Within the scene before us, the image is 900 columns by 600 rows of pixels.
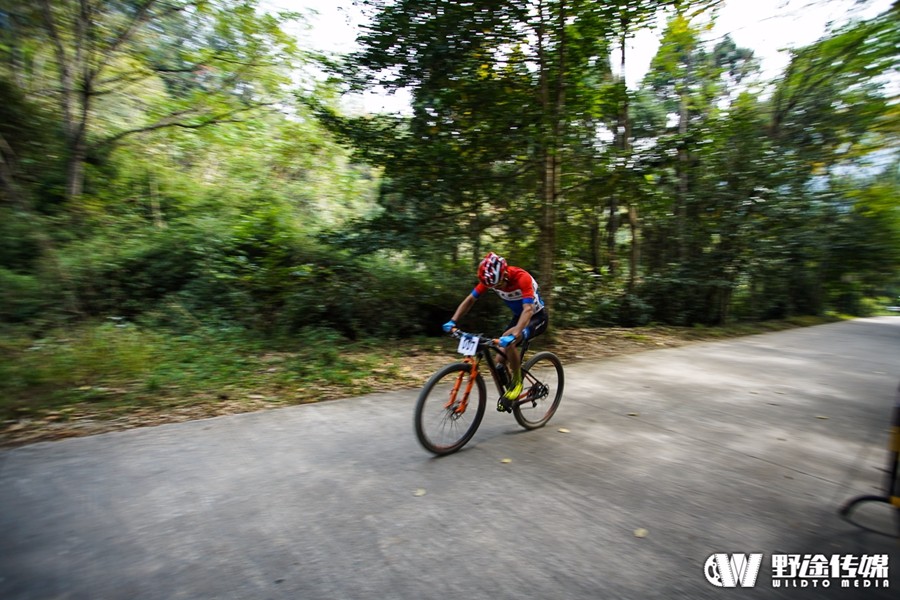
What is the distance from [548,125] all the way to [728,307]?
10.4m

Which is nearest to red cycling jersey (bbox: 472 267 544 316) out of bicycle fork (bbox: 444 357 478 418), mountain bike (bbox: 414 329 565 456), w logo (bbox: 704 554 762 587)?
mountain bike (bbox: 414 329 565 456)

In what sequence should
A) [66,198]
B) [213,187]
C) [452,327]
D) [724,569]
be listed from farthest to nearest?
Answer: [213,187], [66,198], [452,327], [724,569]

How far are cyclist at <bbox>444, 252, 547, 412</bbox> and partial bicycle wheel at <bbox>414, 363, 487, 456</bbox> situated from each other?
Answer: 35 centimetres

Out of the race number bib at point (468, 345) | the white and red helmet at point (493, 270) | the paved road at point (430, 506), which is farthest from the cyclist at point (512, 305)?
the paved road at point (430, 506)

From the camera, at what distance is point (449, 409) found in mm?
4602

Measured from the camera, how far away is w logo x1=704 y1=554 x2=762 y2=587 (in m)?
2.83

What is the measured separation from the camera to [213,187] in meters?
13.8

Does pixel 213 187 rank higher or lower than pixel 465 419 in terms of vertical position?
higher

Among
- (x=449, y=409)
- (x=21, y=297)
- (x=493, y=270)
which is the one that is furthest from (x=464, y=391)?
(x=21, y=297)

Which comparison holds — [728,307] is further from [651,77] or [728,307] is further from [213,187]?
[213,187]

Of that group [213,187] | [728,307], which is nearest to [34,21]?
[213,187]

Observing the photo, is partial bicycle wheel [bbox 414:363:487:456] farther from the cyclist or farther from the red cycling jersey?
the red cycling jersey

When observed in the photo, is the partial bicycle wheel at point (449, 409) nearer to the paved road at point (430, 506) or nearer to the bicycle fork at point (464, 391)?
the bicycle fork at point (464, 391)

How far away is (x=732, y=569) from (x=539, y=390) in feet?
9.02
